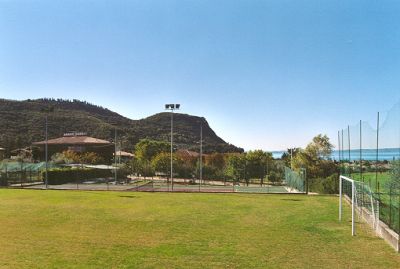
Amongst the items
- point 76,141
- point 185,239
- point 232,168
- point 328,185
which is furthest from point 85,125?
point 185,239

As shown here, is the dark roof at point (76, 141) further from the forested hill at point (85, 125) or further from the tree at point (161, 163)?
the tree at point (161, 163)

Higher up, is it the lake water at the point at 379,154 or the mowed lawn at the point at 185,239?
the lake water at the point at 379,154

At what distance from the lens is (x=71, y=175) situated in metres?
47.4

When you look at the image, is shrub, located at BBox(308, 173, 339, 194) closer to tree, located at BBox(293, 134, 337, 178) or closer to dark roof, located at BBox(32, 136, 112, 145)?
tree, located at BBox(293, 134, 337, 178)

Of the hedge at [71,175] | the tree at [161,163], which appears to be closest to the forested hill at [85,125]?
the tree at [161,163]

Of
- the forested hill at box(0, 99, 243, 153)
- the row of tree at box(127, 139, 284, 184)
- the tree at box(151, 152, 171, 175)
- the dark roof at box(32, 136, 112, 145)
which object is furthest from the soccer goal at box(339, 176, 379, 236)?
the dark roof at box(32, 136, 112, 145)

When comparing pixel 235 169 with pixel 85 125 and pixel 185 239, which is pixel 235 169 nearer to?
pixel 185 239

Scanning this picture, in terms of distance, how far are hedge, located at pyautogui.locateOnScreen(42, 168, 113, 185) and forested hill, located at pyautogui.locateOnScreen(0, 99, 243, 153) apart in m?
26.9

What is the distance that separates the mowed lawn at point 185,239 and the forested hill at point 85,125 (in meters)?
63.6

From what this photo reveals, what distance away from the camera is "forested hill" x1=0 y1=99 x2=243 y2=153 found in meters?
97.6

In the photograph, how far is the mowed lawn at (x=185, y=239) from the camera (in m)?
10.2

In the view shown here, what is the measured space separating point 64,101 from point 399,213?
127 m

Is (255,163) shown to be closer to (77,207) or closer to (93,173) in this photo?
(93,173)

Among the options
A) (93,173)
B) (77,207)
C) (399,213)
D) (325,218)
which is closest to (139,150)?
(93,173)
